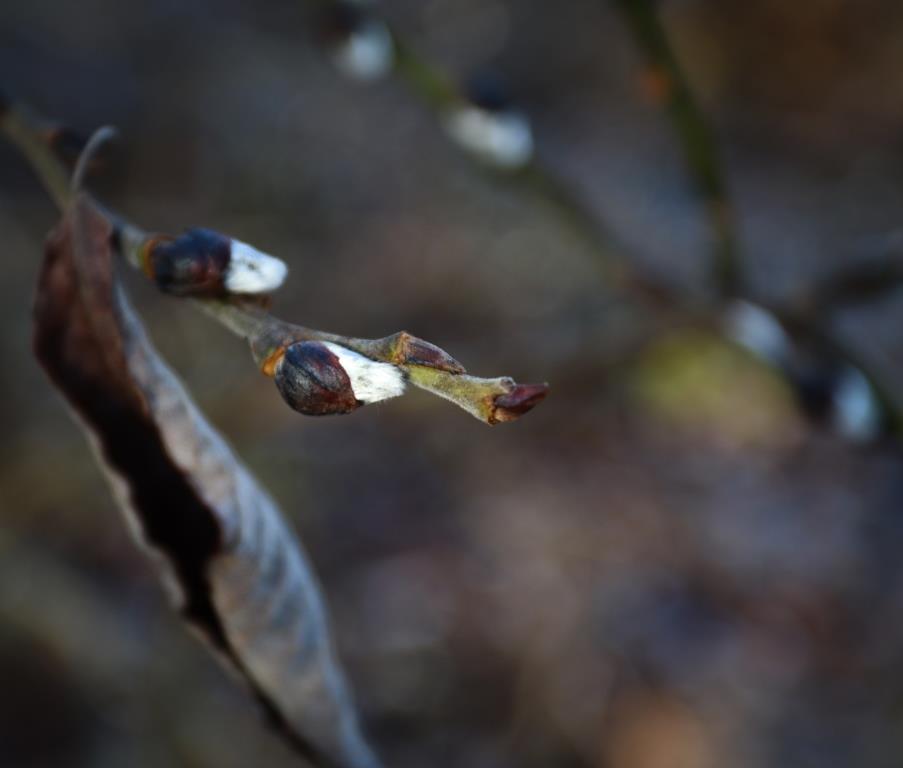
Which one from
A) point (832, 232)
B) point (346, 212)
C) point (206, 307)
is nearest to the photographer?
point (206, 307)

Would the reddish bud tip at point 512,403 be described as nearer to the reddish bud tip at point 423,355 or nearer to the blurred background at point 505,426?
the reddish bud tip at point 423,355

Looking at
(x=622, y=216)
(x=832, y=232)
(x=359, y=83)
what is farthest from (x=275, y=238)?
(x=832, y=232)

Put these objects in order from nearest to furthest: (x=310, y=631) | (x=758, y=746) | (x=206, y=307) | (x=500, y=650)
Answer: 1. (x=206, y=307)
2. (x=310, y=631)
3. (x=758, y=746)
4. (x=500, y=650)

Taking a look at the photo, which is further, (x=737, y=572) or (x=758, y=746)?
(x=737, y=572)

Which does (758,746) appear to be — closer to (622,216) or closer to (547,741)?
(547,741)

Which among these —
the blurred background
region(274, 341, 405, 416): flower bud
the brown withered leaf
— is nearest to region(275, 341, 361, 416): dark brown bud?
region(274, 341, 405, 416): flower bud

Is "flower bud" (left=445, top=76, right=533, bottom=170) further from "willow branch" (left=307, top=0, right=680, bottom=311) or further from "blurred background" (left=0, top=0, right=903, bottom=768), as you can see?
"blurred background" (left=0, top=0, right=903, bottom=768)

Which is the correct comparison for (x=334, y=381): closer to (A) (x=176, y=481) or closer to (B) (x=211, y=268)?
(B) (x=211, y=268)
